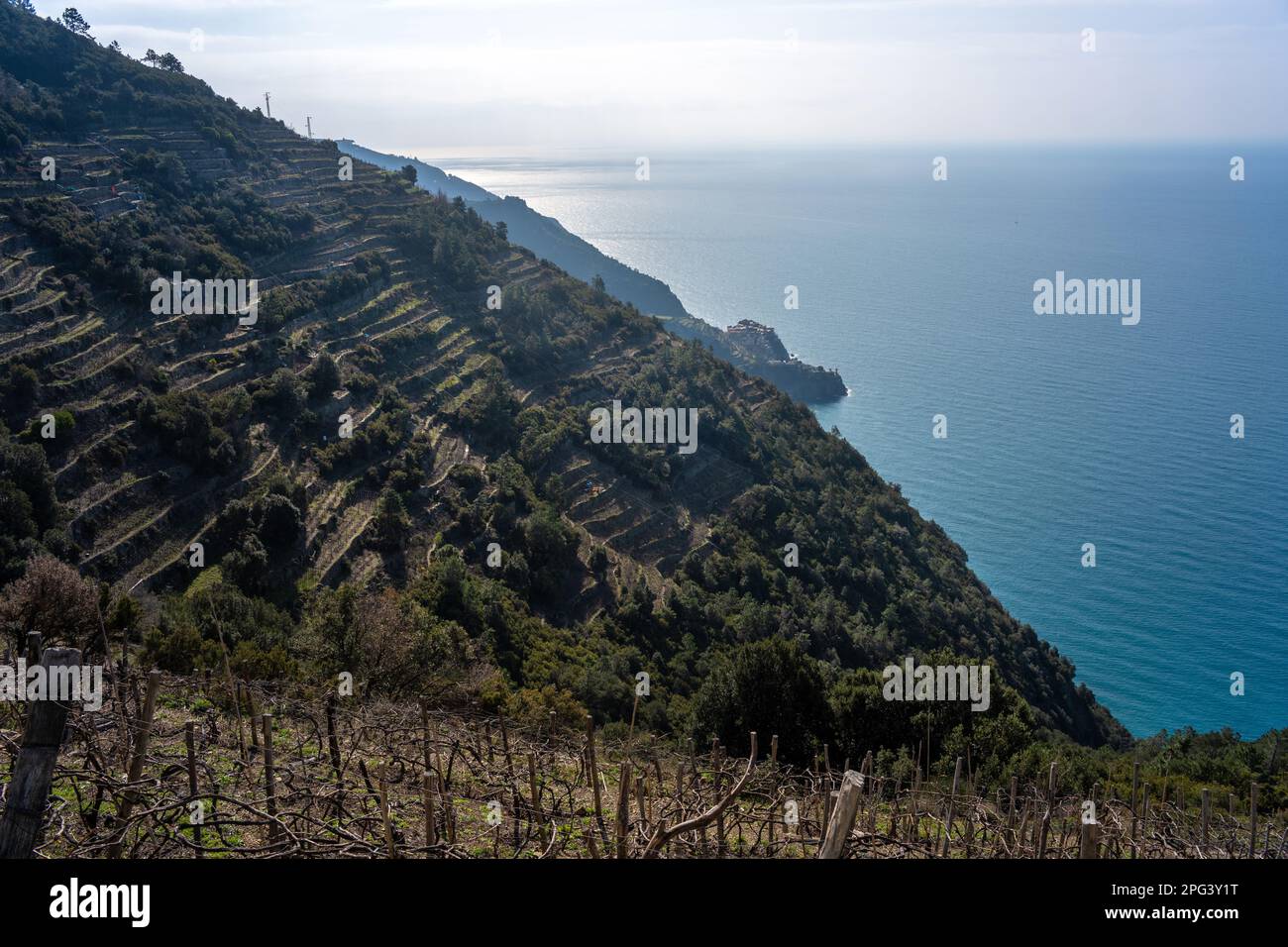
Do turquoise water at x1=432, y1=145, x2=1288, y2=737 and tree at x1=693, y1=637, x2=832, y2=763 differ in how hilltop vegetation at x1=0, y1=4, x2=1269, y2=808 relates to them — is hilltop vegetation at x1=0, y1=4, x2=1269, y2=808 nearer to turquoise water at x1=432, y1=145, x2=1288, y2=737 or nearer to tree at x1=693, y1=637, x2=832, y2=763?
tree at x1=693, y1=637, x2=832, y2=763

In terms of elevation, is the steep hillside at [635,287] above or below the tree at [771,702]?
above

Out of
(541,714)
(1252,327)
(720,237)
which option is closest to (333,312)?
(541,714)

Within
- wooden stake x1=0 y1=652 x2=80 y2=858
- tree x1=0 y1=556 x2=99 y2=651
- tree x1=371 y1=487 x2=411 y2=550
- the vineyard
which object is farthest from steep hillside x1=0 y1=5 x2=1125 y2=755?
wooden stake x1=0 y1=652 x2=80 y2=858

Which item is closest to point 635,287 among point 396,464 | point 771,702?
point 396,464

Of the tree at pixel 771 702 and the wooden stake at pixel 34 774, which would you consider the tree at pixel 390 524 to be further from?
the wooden stake at pixel 34 774

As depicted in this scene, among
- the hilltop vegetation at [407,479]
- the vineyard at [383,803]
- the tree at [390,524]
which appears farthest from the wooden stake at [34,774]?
the tree at [390,524]

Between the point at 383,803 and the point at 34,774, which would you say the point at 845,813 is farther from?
the point at 34,774
